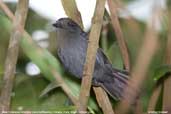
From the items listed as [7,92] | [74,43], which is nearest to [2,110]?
[7,92]

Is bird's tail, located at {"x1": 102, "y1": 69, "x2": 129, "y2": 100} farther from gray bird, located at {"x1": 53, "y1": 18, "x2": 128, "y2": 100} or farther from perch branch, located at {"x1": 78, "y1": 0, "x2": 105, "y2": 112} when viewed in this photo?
perch branch, located at {"x1": 78, "y1": 0, "x2": 105, "y2": 112}

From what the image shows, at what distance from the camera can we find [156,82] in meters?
0.95

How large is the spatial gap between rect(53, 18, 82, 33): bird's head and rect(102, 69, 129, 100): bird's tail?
0.61ft

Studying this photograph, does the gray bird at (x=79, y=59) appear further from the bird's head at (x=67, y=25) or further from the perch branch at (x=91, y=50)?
the perch branch at (x=91, y=50)

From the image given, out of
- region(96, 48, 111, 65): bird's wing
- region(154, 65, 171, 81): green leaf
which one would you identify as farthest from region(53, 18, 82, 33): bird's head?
region(154, 65, 171, 81): green leaf

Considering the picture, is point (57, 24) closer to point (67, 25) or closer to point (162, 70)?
point (67, 25)

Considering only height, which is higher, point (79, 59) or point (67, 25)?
point (67, 25)

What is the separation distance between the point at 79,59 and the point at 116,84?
0.15 meters

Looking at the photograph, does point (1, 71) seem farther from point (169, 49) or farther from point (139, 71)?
point (139, 71)

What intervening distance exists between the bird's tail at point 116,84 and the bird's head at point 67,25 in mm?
187

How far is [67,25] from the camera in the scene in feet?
3.60

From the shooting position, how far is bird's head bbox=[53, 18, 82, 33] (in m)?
1.04

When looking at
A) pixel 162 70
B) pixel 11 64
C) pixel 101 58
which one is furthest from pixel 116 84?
pixel 11 64

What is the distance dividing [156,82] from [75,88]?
24 cm
